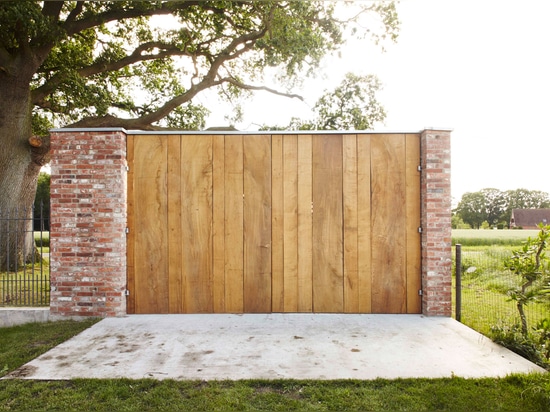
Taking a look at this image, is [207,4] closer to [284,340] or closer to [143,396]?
[284,340]

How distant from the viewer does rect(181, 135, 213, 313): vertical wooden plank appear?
15.7 feet

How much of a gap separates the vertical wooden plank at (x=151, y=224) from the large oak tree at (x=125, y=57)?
14.8 ft

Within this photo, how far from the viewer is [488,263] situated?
5633mm

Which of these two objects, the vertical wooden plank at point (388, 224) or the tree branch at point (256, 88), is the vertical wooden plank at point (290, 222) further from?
the tree branch at point (256, 88)

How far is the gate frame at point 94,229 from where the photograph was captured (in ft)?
15.1

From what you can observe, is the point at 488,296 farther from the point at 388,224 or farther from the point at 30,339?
the point at 30,339

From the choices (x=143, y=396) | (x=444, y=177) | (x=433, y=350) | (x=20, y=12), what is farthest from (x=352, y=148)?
(x=20, y=12)

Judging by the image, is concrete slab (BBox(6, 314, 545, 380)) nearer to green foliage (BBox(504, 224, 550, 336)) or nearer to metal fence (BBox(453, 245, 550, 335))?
metal fence (BBox(453, 245, 550, 335))

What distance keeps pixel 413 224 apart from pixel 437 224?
30 centimetres

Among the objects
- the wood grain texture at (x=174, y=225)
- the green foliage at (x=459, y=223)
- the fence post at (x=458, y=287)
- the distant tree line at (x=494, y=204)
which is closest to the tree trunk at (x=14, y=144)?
the wood grain texture at (x=174, y=225)

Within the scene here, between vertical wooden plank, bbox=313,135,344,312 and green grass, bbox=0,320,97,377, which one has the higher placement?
vertical wooden plank, bbox=313,135,344,312

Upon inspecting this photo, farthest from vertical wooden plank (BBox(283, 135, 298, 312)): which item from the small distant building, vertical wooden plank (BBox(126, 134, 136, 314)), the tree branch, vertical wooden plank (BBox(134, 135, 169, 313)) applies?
the small distant building

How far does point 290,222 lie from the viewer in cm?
480

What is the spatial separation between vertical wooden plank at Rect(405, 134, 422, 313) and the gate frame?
0.16 metres
